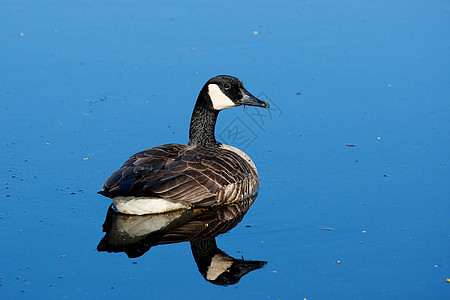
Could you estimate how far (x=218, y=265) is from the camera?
6.19 metres

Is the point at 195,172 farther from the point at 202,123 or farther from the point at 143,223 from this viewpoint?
the point at 202,123

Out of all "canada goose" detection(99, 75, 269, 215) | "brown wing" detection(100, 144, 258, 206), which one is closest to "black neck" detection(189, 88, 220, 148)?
"canada goose" detection(99, 75, 269, 215)

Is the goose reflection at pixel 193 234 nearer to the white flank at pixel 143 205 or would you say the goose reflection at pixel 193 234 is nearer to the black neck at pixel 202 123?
the white flank at pixel 143 205

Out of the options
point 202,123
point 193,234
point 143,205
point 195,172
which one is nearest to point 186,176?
point 195,172

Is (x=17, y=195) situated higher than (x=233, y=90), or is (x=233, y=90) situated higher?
(x=233, y=90)

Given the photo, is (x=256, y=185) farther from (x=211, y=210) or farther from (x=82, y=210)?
(x=82, y=210)

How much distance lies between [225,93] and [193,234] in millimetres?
1849

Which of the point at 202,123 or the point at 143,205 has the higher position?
the point at 202,123

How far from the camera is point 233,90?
26.0 feet

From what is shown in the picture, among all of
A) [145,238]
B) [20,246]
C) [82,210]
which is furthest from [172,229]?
[20,246]

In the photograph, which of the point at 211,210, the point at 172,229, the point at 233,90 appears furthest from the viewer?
the point at 233,90

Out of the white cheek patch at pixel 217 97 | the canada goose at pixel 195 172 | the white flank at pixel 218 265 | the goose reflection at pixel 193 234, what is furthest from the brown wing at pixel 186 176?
the white flank at pixel 218 265

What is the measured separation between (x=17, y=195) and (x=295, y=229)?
2973 mm

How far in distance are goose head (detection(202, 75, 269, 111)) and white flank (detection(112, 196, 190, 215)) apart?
4.42 ft
